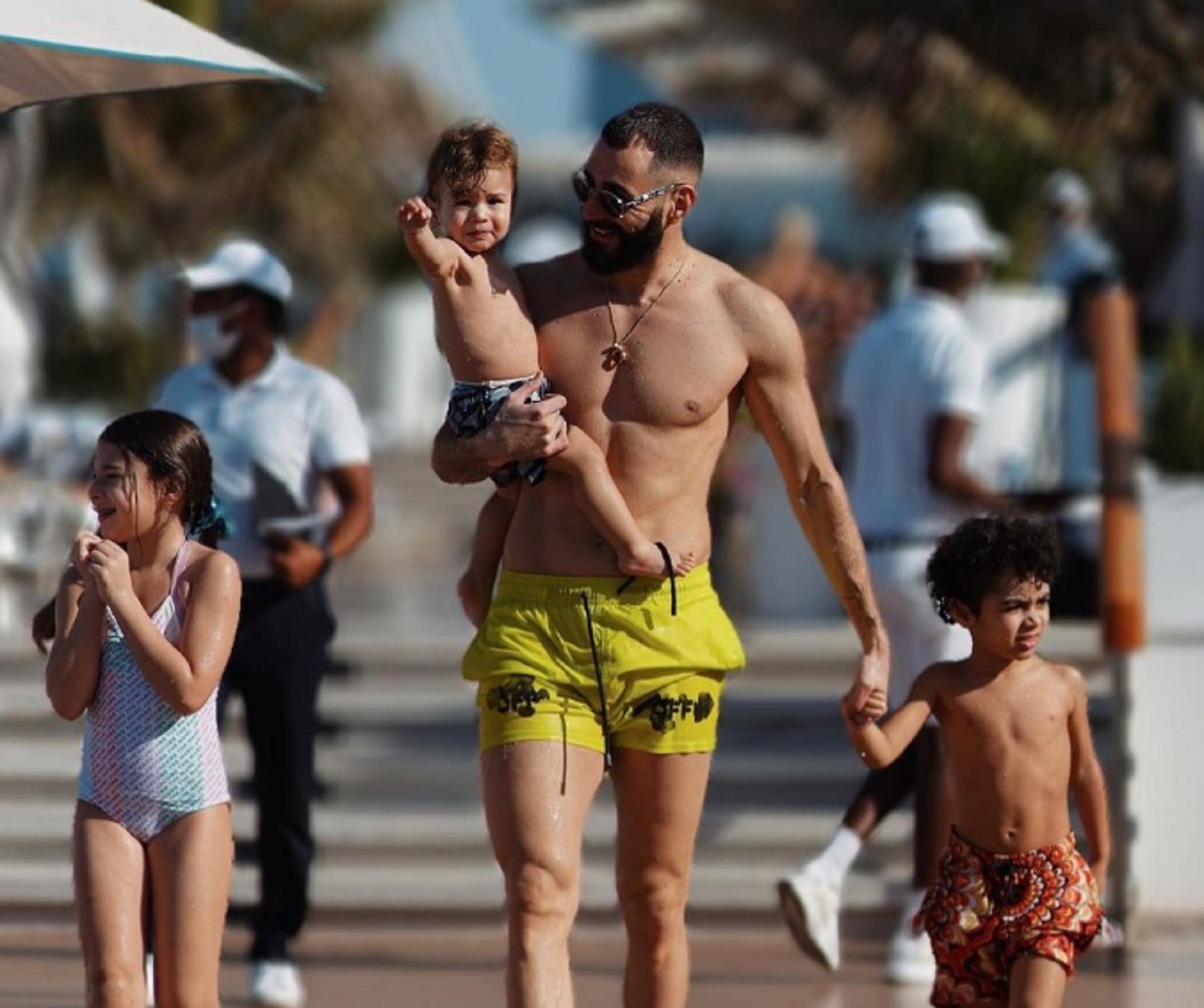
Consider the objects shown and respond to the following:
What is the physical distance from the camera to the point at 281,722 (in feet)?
22.7

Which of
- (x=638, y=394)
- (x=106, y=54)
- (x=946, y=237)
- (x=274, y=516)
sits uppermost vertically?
(x=106, y=54)

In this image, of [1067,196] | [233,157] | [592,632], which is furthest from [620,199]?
[233,157]

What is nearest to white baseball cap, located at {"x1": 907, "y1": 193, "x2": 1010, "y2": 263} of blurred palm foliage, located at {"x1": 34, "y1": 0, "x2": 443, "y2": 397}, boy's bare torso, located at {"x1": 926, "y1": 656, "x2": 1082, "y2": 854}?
boy's bare torso, located at {"x1": 926, "y1": 656, "x2": 1082, "y2": 854}

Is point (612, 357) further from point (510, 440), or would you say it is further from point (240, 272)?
point (240, 272)

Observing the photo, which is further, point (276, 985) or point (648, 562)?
point (276, 985)

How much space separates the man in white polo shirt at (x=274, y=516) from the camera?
690 centimetres

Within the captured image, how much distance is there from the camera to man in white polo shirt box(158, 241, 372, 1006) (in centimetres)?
690

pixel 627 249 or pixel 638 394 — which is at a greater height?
pixel 627 249

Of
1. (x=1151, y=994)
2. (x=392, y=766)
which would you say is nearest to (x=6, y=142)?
(x=392, y=766)

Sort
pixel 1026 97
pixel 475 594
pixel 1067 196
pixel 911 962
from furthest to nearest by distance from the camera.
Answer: pixel 1026 97 < pixel 1067 196 < pixel 911 962 < pixel 475 594

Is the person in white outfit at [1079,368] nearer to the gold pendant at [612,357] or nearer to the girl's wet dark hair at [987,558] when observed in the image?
the girl's wet dark hair at [987,558]

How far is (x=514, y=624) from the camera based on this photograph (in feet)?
16.9

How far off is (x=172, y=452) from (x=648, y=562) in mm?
927

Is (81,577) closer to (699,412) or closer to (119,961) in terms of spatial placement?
(119,961)
